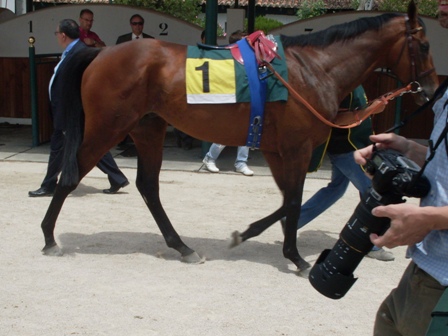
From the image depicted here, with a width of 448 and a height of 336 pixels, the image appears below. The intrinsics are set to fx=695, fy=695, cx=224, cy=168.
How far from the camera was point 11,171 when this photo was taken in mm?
8594

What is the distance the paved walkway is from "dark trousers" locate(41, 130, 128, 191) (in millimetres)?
1454

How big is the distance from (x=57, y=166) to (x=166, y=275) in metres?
2.64

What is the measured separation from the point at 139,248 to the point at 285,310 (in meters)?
1.72

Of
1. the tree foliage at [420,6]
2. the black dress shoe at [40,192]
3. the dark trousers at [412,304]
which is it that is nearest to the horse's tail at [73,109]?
the black dress shoe at [40,192]

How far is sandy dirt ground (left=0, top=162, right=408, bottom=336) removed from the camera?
430 centimetres

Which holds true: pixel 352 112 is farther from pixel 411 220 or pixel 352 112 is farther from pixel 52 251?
pixel 411 220

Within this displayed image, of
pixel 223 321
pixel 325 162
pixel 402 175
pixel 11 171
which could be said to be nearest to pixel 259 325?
pixel 223 321

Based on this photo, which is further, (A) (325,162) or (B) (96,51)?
(A) (325,162)

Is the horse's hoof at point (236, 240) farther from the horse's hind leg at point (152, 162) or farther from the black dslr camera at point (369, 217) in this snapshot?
the black dslr camera at point (369, 217)

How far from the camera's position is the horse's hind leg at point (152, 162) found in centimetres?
565

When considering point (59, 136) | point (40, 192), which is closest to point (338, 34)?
point (59, 136)

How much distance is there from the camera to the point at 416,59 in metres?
5.18

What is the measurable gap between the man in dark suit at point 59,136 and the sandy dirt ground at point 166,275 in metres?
0.17

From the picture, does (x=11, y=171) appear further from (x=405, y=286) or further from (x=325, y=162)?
(x=405, y=286)
